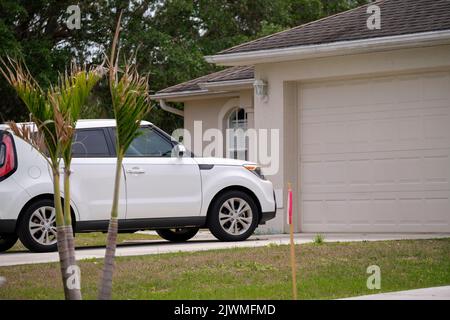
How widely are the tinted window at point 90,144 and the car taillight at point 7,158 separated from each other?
0.92 m

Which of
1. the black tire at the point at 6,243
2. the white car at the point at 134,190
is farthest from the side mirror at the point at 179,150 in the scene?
the black tire at the point at 6,243

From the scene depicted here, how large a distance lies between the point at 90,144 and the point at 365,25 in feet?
18.9

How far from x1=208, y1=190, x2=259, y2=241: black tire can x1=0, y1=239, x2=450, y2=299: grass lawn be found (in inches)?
75.5

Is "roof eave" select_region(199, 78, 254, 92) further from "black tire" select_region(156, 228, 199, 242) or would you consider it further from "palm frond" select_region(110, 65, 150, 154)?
"palm frond" select_region(110, 65, 150, 154)

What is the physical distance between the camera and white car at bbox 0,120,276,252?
1341 cm

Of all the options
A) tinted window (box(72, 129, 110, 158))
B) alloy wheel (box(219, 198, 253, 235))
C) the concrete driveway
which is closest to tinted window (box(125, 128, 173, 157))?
tinted window (box(72, 129, 110, 158))

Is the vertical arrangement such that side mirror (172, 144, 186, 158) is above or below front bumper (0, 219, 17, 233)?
above

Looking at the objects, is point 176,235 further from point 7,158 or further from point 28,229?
point 7,158

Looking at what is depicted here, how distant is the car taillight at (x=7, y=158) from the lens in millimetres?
13359

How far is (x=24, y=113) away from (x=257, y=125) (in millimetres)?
11538

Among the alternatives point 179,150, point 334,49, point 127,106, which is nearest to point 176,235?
point 179,150

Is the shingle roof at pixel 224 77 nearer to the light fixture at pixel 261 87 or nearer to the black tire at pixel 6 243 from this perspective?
the light fixture at pixel 261 87
